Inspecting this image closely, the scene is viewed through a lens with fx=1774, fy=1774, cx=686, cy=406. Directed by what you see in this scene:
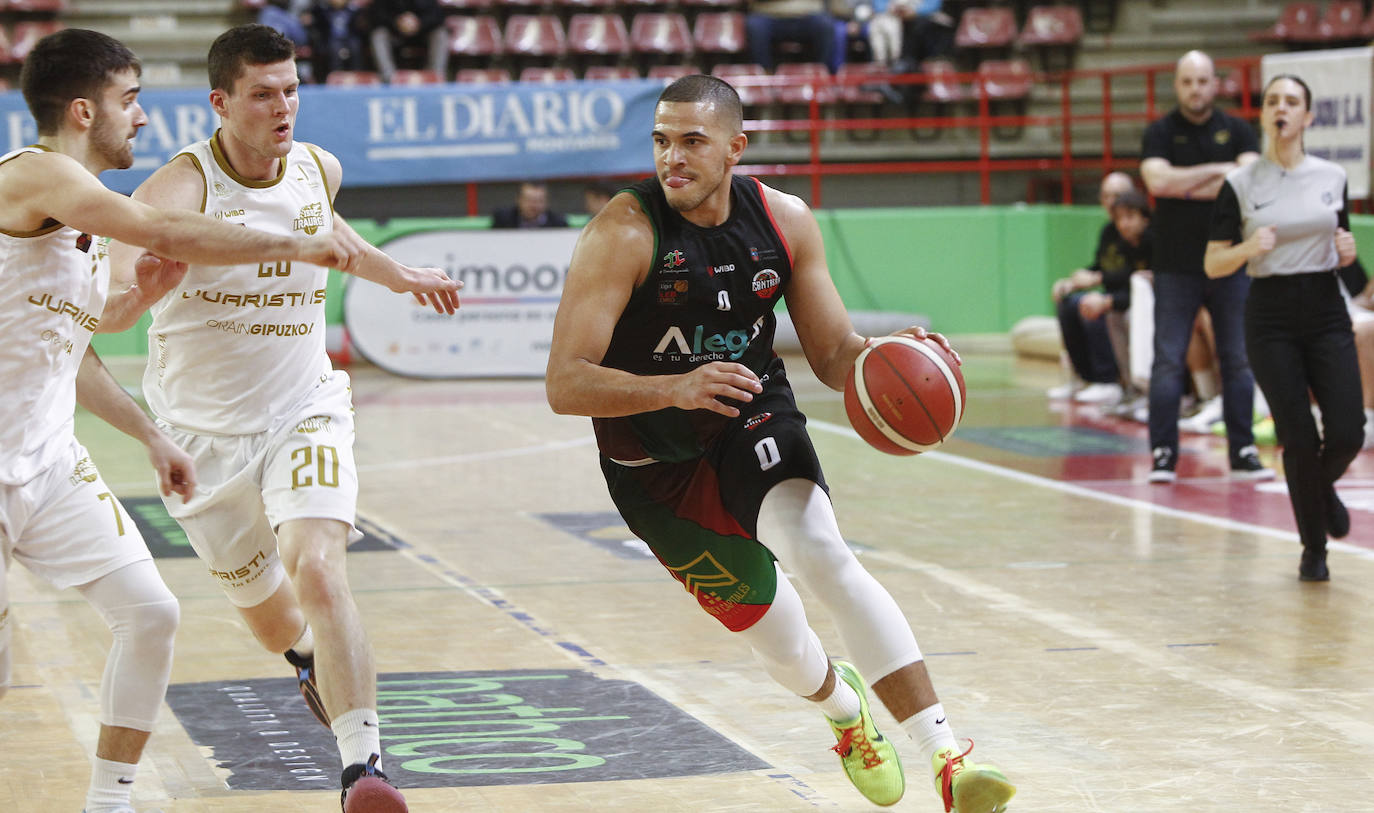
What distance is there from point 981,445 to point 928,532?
3.09 m

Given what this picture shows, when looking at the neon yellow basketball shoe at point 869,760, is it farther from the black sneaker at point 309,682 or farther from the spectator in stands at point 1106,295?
the spectator in stands at point 1106,295

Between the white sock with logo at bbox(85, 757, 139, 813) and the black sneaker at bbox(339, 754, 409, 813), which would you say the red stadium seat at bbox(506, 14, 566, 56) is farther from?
the black sneaker at bbox(339, 754, 409, 813)

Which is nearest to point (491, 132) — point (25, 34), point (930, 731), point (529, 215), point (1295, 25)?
point (529, 215)

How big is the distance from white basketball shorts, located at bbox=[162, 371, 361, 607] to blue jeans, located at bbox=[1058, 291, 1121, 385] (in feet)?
32.0

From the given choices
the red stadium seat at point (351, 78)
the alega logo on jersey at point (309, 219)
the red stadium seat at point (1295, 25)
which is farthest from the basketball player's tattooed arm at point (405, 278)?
the red stadium seat at point (1295, 25)

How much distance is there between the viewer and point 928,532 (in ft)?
29.1

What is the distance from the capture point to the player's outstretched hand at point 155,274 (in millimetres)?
4660

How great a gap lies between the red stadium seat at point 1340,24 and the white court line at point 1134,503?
9884mm

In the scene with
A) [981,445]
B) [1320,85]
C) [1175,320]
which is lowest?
[981,445]

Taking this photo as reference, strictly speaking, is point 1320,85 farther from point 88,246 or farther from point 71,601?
point 88,246

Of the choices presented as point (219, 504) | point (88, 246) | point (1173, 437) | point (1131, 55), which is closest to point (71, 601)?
point (219, 504)

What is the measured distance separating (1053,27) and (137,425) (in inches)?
691

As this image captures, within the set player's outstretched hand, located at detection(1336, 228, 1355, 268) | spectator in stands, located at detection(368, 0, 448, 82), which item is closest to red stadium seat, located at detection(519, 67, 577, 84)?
spectator in stands, located at detection(368, 0, 448, 82)

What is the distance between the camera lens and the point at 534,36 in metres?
19.9
